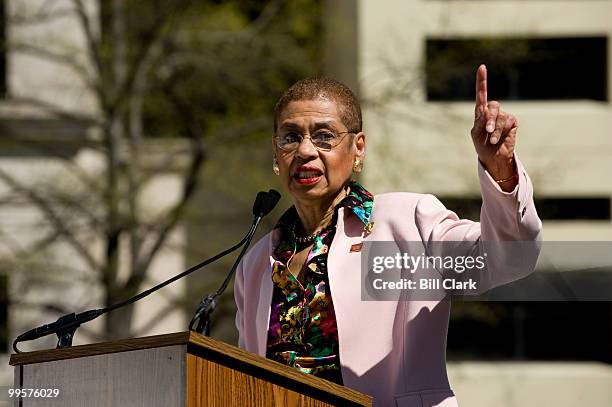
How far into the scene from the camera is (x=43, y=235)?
47.9ft

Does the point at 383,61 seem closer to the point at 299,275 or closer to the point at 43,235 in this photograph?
the point at 43,235

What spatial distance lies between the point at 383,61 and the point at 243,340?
11628 millimetres

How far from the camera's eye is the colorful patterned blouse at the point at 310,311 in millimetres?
3510

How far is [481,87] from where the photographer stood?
10.6 feet

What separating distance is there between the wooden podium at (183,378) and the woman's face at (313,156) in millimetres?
892

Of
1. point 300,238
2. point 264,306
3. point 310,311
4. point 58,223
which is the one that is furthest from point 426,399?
point 58,223

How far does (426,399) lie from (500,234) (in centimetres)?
50

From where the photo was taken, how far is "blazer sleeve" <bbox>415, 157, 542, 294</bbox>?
3166mm

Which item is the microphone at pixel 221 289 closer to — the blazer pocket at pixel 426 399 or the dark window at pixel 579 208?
the blazer pocket at pixel 426 399

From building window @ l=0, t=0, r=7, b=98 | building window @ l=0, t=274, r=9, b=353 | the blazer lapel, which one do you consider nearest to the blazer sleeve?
the blazer lapel

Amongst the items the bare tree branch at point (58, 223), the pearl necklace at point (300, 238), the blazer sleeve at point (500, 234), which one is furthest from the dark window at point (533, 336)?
the blazer sleeve at point (500, 234)

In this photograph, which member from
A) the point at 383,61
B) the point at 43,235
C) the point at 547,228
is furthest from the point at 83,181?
the point at 547,228

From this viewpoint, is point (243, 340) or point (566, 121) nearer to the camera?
point (243, 340)

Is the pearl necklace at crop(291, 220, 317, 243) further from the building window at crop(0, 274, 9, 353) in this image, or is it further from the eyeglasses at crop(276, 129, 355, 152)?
the building window at crop(0, 274, 9, 353)
